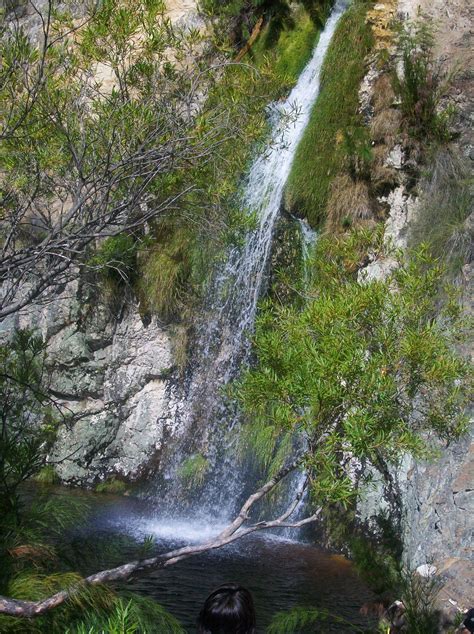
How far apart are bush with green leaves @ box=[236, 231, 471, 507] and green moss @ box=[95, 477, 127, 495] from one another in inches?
232

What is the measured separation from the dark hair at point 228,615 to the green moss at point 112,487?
7.64 metres

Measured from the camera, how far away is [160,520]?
348 inches

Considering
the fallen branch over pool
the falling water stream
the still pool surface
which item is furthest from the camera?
the falling water stream

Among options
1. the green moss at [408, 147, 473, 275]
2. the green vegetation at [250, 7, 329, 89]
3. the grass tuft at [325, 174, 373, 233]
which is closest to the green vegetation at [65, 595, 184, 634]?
the green moss at [408, 147, 473, 275]

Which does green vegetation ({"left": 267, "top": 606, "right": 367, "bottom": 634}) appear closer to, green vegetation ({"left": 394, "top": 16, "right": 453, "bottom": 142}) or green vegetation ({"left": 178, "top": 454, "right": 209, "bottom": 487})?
green vegetation ({"left": 178, "top": 454, "right": 209, "bottom": 487})

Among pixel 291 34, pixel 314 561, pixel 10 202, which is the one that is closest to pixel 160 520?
pixel 314 561

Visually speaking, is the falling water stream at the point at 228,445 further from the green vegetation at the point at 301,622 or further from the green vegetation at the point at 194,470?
the green vegetation at the point at 301,622

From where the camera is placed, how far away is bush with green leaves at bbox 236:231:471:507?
395cm

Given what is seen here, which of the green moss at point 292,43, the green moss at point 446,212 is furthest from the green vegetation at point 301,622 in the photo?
the green moss at point 292,43

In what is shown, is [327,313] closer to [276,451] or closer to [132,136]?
[132,136]

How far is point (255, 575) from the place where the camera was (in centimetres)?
662

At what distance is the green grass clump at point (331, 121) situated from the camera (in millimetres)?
9422

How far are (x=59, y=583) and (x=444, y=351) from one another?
8.42ft

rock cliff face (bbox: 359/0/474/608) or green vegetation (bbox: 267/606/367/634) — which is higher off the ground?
rock cliff face (bbox: 359/0/474/608)
